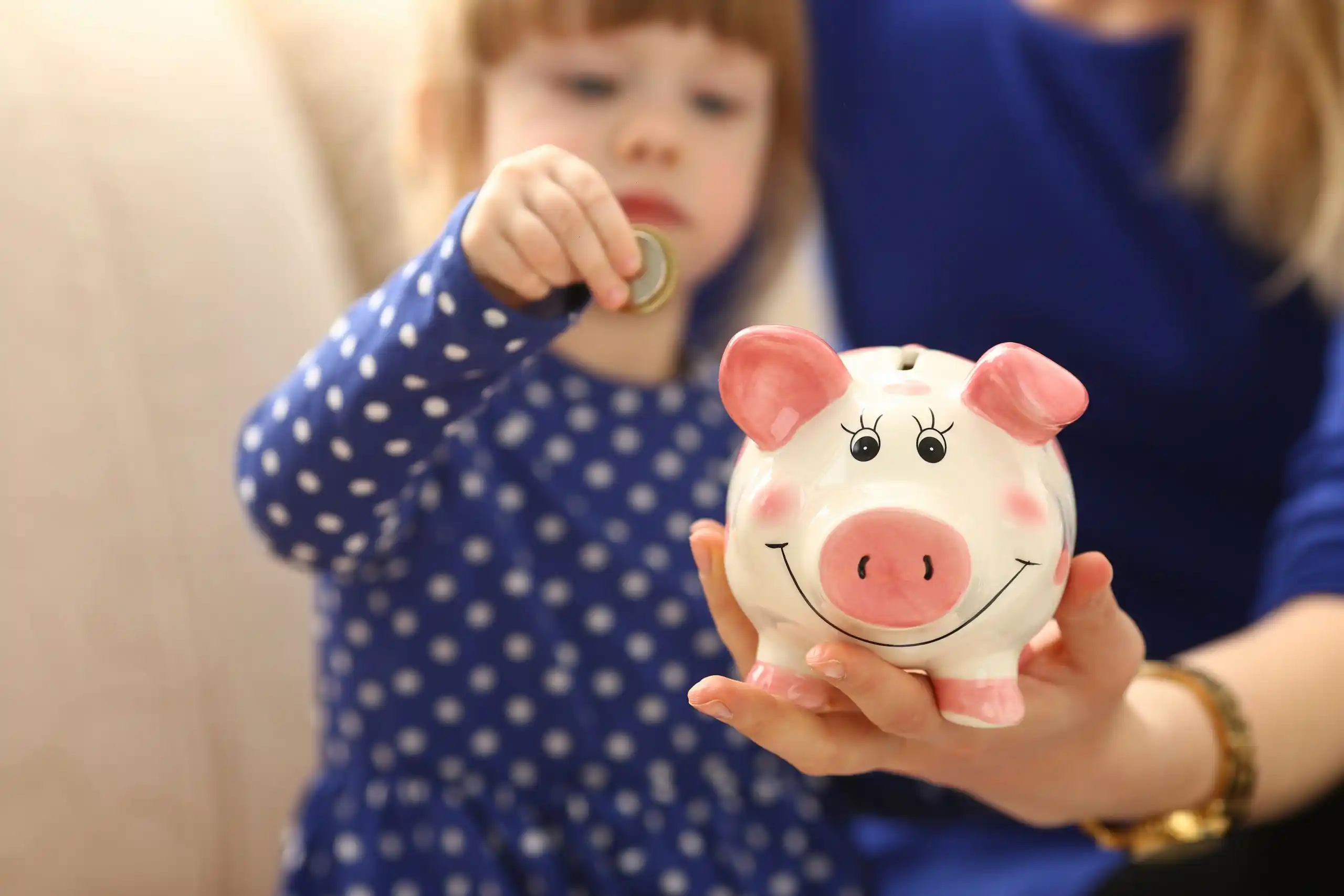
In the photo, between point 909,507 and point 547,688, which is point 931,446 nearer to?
point 909,507

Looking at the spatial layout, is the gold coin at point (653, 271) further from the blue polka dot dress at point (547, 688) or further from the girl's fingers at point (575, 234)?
the blue polka dot dress at point (547, 688)

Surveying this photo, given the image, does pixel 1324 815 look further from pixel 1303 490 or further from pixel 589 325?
pixel 589 325

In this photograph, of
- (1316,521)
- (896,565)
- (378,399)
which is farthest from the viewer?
(1316,521)

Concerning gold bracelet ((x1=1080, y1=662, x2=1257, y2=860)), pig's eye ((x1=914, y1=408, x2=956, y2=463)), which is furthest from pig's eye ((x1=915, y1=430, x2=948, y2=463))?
gold bracelet ((x1=1080, y1=662, x2=1257, y2=860))

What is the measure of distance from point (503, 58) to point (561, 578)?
25 cm

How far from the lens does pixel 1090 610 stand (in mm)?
334

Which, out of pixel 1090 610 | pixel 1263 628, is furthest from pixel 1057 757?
pixel 1263 628

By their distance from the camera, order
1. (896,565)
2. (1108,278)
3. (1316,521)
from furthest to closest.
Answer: (1108,278), (1316,521), (896,565)

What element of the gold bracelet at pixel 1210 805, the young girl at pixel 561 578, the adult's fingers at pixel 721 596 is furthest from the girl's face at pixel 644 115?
the gold bracelet at pixel 1210 805

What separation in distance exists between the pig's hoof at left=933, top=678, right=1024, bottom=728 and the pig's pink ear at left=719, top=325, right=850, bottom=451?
8 centimetres

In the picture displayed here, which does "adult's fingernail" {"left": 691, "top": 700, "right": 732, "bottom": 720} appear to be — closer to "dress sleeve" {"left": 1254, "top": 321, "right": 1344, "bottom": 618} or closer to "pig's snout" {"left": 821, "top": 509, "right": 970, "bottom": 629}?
"pig's snout" {"left": 821, "top": 509, "right": 970, "bottom": 629}

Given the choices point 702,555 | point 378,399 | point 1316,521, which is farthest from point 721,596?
point 1316,521

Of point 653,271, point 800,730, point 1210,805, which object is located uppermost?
point 653,271

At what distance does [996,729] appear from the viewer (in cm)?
35
